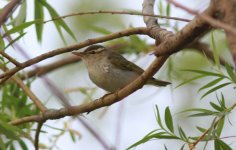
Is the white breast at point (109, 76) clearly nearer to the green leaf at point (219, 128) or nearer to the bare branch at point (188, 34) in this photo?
the green leaf at point (219, 128)

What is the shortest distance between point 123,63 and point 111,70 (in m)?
0.14

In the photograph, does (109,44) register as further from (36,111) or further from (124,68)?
(36,111)

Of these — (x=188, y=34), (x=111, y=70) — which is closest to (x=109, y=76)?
(x=111, y=70)

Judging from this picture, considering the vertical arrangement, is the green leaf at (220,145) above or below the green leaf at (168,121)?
below

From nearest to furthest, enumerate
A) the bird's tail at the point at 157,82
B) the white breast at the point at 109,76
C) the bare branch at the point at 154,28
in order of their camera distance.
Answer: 1. the bare branch at the point at 154,28
2. the white breast at the point at 109,76
3. the bird's tail at the point at 157,82

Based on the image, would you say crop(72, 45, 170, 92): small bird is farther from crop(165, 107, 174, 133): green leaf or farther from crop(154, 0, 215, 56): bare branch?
crop(154, 0, 215, 56): bare branch

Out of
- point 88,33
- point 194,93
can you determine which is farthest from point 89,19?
point 194,93

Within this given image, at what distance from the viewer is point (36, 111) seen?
12.7 feet

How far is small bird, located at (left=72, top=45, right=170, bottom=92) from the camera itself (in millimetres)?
4336

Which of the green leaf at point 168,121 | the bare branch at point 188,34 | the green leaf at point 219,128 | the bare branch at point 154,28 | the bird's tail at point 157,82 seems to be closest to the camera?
the bare branch at point 188,34

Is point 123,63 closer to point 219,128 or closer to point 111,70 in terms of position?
point 111,70

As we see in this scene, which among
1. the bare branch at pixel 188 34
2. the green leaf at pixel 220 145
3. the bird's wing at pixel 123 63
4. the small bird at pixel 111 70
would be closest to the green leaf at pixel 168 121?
the green leaf at pixel 220 145

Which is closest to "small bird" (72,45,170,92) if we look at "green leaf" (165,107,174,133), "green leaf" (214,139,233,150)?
"green leaf" (165,107,174,133)

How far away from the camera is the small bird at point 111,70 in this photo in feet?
14.2
